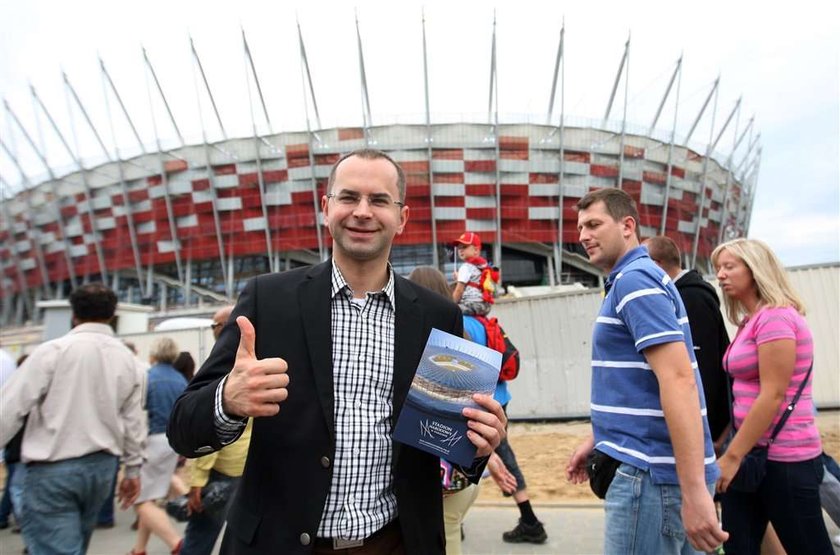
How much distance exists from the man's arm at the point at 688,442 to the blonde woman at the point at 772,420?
70cm

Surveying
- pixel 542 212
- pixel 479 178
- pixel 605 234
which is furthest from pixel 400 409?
pixel 542 212

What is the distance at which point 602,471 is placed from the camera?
1781 millimetres

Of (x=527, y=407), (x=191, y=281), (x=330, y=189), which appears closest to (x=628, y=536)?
(x=330, y=189)

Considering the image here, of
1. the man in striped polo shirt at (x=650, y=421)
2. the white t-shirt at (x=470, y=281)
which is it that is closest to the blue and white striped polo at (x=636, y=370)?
the man in striped polo shirt at (x=650, y=421)

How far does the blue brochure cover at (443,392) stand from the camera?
1.30 metres

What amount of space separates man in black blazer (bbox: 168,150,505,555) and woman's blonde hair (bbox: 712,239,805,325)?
5.94 feet

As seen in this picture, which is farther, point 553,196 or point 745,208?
point 745,208

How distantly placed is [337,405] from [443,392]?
335mm

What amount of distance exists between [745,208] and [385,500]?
55.0m

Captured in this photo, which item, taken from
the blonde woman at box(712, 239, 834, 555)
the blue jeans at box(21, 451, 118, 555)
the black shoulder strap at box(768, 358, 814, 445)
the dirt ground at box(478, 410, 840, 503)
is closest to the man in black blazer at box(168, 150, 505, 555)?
the blonde woman at box(712, 239, 834, 555)

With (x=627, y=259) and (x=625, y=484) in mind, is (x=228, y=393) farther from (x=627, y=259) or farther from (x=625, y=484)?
(x=627, y=259)

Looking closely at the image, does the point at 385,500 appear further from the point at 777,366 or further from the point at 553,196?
the point at 553,196

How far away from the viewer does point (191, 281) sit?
39906 millimetres

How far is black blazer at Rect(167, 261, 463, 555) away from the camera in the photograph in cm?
131
